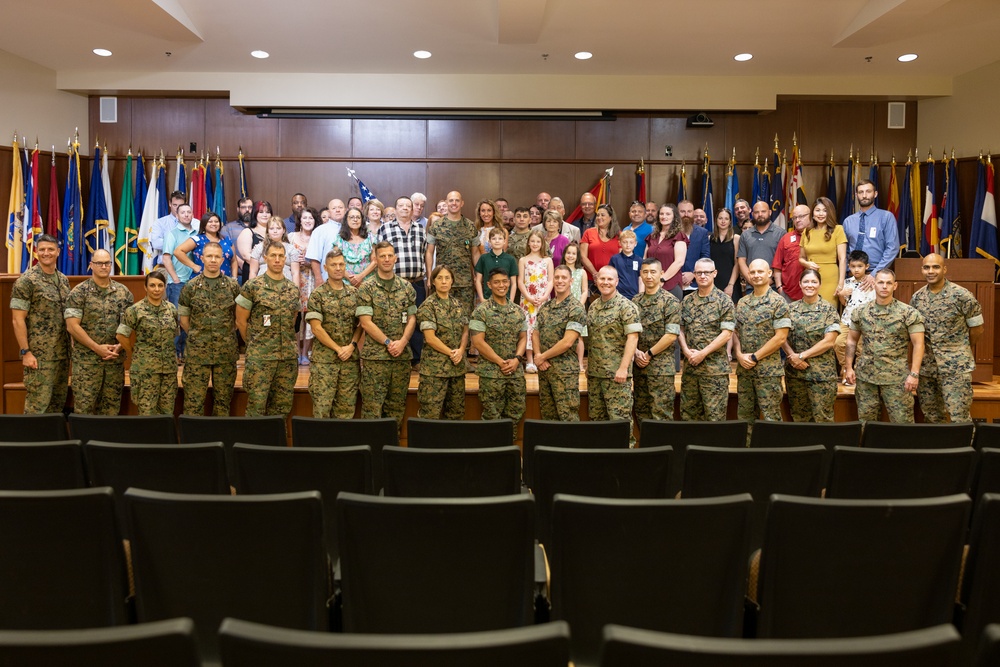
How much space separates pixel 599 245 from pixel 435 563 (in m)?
5.57

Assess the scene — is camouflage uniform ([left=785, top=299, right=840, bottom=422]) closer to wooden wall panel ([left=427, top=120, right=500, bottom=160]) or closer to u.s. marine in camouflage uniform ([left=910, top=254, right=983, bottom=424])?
u.s. marine in camouflage uniform ([left=910, top=254, right=983, bottom=424])

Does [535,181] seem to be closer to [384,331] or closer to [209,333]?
[384,331]

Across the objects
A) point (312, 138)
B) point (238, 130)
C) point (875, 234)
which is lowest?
point (875, 234)

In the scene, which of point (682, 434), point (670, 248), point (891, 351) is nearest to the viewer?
point (682, 434)

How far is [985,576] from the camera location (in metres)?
1.74

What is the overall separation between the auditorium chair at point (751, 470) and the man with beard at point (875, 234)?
511 centimetres

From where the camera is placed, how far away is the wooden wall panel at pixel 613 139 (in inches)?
364

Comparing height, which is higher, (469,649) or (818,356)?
(818,356)

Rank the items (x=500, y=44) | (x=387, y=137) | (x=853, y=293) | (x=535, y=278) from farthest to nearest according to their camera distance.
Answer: (x=387, y=137) → (x=500, y=44) → (x=535, y=278) → (x=853, y=293)

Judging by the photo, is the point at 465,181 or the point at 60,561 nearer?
the point at 60,561

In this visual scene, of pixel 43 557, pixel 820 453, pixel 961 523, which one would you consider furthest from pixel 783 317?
pixel 43 557

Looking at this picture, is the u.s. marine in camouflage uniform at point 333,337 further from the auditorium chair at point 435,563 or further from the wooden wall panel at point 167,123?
the wooden wall panel at point 167,123

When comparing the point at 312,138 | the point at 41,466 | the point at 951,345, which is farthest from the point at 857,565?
the point at 312,138

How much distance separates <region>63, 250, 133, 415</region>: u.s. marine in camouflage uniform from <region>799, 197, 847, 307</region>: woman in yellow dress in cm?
584
